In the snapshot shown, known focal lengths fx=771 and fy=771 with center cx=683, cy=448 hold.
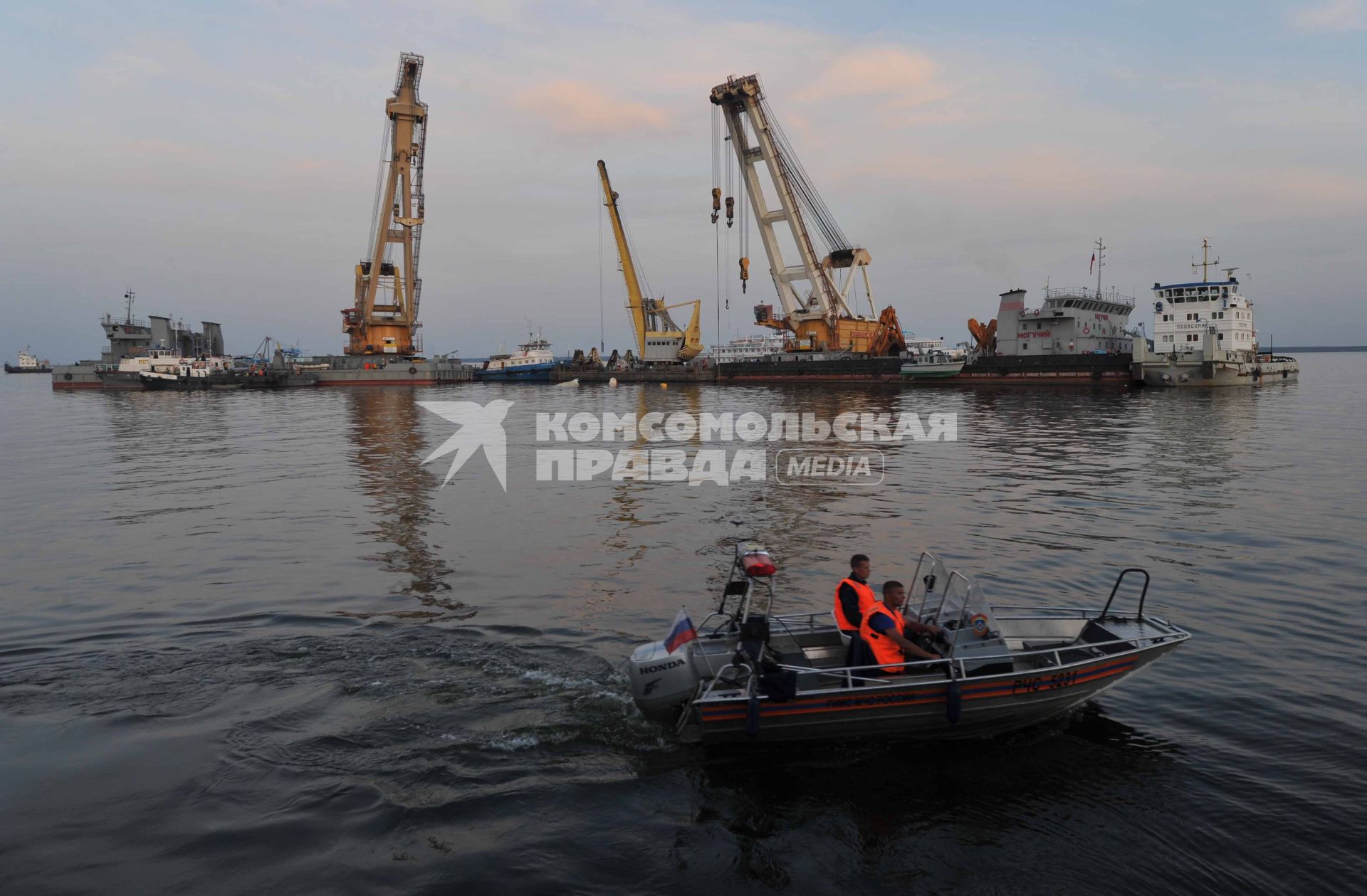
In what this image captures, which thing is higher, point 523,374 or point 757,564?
point 523,374

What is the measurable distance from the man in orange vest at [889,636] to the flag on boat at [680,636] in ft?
6.10

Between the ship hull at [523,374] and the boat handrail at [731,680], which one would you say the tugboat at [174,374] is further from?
the boat handrail at [731,680]

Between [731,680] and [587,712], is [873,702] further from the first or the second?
[587,712]

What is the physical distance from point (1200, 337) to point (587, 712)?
66462mm

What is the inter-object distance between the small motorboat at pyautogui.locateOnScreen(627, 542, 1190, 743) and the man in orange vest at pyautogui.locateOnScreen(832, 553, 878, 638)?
37 centimetres

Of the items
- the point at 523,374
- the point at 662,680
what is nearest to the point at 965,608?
the point at 662,680

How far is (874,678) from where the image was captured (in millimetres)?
7969

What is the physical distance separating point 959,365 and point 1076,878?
66718 millimetres

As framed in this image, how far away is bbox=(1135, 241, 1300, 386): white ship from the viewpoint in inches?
2280

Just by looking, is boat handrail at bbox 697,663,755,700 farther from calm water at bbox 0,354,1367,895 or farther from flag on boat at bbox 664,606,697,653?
calm water at bbox 0,354,1367,895

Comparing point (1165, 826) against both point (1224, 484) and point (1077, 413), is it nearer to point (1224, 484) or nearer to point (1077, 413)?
point (1224, 484)

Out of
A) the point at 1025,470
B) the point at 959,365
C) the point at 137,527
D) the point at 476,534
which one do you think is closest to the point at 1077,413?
the point at 1025,470

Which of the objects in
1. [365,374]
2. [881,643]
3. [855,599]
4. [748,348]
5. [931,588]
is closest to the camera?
[881,643]

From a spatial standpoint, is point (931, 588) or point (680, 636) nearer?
point (680, 636)
